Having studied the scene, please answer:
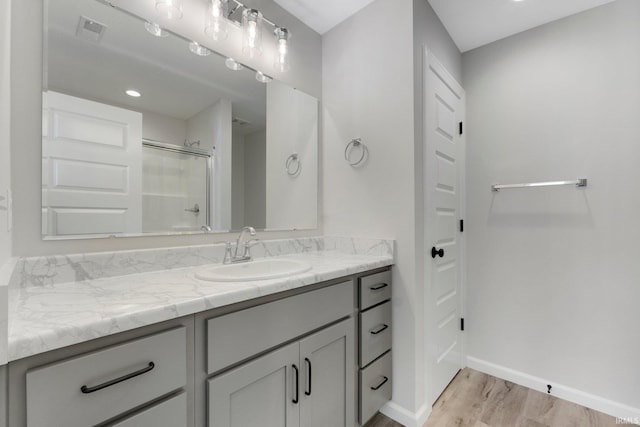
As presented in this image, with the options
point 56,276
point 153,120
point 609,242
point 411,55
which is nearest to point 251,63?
point 153,120

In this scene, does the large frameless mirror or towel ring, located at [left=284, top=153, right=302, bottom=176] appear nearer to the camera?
the large frameless mirror

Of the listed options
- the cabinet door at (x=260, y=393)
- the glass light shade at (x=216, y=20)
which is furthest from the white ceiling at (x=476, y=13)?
the cabinet door at (x=260, y=393)

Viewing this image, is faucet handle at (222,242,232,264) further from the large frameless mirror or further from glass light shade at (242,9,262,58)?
glass light shade at (242,9,262,58)

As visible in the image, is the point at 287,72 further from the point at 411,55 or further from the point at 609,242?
the point at 609,242

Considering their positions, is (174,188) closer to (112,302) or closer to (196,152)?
(196,152)

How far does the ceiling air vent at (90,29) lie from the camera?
42.6 inches

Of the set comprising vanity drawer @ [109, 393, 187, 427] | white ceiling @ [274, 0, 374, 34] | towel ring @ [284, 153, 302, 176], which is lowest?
vanity drawer @ [109, 393, 187, 427]

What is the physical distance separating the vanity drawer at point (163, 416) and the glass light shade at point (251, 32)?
164cm

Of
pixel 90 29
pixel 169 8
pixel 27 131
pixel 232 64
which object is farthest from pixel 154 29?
pixel 27 131

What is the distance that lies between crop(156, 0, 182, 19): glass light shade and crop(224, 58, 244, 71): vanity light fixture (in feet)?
0.91

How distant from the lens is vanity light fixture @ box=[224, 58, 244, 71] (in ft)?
4.97

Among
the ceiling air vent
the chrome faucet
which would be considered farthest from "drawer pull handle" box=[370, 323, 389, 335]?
the ceiling air vent

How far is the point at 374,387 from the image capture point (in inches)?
58.0

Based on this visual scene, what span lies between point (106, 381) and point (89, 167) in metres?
0.82
